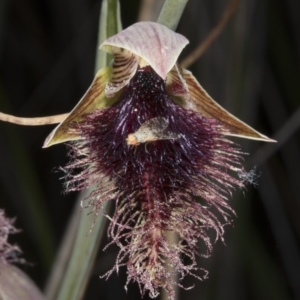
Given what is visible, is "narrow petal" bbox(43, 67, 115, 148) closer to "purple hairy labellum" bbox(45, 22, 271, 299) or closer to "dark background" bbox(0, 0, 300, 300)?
"purple hairy labellum" bbox(45, 22, 271, 299)

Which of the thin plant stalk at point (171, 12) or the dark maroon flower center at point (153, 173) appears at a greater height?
the thin plant stalk at point (171, 12)

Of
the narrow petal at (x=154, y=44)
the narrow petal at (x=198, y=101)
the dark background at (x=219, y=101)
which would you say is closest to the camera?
the narrow petal at (x=154, y=44)

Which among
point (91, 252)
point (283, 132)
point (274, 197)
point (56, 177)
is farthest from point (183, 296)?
point (91, 252)

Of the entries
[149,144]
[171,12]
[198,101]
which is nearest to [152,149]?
[149,144]

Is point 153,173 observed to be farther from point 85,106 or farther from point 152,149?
point 85,106

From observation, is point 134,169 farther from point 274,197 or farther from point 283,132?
point 274,197

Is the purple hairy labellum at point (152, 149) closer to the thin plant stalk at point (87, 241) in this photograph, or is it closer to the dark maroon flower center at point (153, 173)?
the dark maroon flower center at point (153, 173)

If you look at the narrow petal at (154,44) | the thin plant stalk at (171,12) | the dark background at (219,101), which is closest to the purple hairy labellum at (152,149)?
the narrow petal at (154,44)

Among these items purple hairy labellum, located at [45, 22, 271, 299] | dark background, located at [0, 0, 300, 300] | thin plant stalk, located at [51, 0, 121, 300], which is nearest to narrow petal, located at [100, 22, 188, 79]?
purple hairy labellum, located at [45, 22, 271, 299]
